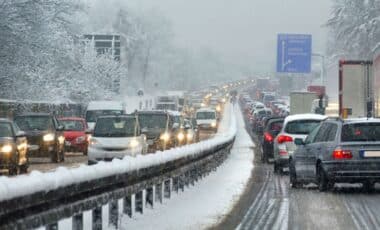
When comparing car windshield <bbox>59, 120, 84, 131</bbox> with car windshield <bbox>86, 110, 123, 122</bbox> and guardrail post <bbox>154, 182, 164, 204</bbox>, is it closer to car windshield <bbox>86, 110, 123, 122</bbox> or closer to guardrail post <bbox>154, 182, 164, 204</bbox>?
car windshield <bbox>86, 110, 123, 122</bbox>

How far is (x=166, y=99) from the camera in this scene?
98938mm

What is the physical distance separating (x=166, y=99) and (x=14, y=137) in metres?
73.8

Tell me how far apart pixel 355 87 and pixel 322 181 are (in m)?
14.8

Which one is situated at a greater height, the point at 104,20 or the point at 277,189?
the point at 104,20

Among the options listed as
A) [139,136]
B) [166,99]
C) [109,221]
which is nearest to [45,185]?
[109,221]

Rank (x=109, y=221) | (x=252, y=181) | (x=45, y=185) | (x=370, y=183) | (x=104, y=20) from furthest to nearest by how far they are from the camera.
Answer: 1. (x=104, y=20)
2. (x=252, y=181)
3. (x=370, y=183)
4. (x=109, y=221)
5. (x=45, y=185)

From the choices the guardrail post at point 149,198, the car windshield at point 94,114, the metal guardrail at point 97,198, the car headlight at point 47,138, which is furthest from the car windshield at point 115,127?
the car windshield at point 94,114

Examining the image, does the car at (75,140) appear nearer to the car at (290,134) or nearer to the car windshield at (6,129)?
the car at (290,134)

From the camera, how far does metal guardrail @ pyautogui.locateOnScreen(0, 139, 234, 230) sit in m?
8.76

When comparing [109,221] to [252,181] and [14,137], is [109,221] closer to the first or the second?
[252,181]

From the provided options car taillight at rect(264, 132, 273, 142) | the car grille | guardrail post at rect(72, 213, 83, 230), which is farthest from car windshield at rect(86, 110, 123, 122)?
guardrail post at rect(72, 213, 83, 230)

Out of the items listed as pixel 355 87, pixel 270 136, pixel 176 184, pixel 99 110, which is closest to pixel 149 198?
pixel 176 184

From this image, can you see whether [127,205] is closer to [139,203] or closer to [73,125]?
[139,203]

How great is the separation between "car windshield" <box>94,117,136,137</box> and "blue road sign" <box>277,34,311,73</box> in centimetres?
3439
